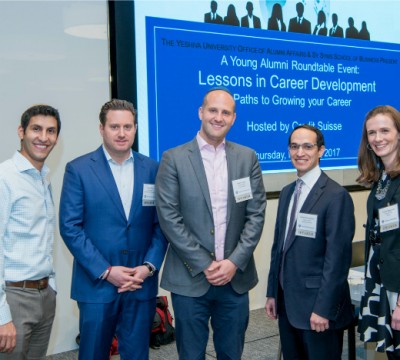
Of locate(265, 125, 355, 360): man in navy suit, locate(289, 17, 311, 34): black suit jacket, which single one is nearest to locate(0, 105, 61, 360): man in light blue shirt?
locate(265, 125, 355, 360): man in navy suit

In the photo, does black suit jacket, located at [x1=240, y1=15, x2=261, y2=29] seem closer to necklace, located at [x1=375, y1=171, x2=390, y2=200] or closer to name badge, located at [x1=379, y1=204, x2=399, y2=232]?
necklace, located at [x1=375, y1=171, x2=390, y2=200]

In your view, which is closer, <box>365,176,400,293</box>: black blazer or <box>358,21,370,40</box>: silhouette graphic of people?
<box>365,176,400,293</box>: black blazer

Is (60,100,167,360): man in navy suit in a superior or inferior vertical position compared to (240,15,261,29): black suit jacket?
inferior

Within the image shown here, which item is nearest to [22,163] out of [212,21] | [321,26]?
[212,21]

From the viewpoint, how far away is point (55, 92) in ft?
11.6

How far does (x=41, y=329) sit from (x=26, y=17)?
2175 millimetres

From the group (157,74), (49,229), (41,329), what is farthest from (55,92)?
(41,329)

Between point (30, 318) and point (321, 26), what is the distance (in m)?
3.83

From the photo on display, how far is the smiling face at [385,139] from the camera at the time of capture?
2168 mm

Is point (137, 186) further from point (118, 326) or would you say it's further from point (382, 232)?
point (382, 232)

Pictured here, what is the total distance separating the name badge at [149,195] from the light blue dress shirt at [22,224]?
0.48 m

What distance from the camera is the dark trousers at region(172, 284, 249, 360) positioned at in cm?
241

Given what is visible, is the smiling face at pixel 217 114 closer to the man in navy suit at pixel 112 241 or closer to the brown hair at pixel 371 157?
the man in navy suit at pixel 112 241

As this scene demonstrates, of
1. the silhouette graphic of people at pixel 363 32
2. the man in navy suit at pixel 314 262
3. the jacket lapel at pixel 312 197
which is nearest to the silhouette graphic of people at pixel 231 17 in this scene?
the silhouette graphic of people at pixel 363 32
